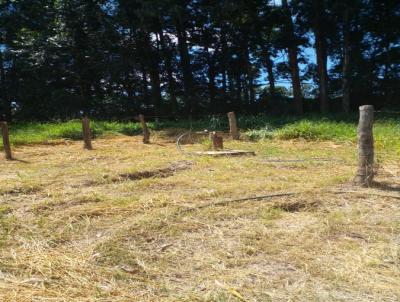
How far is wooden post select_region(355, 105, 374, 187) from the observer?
449 centimetres

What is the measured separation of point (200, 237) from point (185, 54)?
17616 mm

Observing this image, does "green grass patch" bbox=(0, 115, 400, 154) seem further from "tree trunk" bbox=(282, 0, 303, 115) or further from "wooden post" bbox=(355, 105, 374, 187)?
"tree trunk" bbox=(282, 0, 303, 115)

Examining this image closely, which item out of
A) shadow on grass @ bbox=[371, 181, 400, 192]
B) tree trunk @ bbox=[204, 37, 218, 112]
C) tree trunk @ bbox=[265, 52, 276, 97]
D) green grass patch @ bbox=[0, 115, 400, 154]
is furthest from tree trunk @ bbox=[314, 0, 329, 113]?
shadow on grass @ bbox=[371, 181, 400, 192]

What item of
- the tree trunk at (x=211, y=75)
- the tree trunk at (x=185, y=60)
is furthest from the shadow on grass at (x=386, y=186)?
the tree trunk at (x=211, y=75)

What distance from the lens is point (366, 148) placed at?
4543 millimetres

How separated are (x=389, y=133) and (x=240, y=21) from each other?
11.2 meters

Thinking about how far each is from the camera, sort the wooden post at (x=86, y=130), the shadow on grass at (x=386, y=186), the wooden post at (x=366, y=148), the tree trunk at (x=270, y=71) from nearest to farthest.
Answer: the shadow on grass at (x=386, y=186) < the wooden post at (x=366, y=148) < the wooden post at (x=86, y=130) < the tree trunk at (x=270, y=71)

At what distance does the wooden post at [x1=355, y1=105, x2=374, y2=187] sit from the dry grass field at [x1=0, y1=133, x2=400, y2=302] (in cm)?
16

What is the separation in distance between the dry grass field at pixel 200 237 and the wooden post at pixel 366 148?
0.51 ft

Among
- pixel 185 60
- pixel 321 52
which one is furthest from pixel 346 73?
pixel 185 60

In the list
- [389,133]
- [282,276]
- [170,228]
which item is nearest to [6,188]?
[170,228]

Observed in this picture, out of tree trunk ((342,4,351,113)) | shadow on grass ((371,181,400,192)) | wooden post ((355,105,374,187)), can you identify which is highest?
tree trunk ((342,4,351,113))

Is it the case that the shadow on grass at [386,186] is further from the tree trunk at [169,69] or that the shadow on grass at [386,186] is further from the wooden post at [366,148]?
the tree trunk at [169,69]

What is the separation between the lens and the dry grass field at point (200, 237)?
2.30 metres
